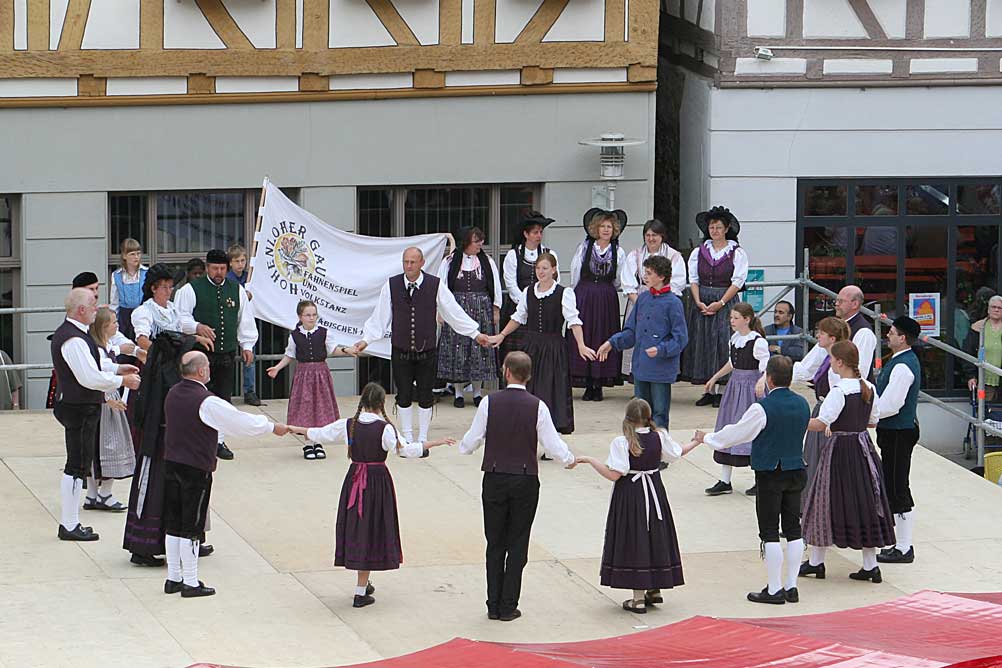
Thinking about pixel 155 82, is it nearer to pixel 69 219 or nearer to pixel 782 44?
pixel 69 219

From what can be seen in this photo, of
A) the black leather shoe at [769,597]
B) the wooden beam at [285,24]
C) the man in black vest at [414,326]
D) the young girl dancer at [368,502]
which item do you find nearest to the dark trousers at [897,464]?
the black leather shoe at [769,597]

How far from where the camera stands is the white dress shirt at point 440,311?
13.5 meters

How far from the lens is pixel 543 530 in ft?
39.2

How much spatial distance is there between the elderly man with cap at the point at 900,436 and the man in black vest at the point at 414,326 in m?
3.36

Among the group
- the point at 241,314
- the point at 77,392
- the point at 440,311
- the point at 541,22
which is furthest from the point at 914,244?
the point at 77,392

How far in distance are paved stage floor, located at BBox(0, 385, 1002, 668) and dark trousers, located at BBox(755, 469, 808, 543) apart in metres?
0.44

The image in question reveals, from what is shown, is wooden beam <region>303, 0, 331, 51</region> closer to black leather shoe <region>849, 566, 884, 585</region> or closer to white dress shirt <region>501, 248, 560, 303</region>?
white dress shirt <region>501, 248, 560, 303</region>

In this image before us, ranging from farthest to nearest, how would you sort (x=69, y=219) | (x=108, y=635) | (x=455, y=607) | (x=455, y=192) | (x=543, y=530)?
1. (x=455, y=192)
2. (x=69, y=219)
3. (x=543, y=530)
4. (x=455, y=607)
5. (x=108, y=635)

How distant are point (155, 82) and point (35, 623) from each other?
721 centimetres

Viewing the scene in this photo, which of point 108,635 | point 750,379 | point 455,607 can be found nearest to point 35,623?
point 108,635

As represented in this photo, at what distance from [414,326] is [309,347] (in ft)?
2.67

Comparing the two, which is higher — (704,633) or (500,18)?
(500,18)

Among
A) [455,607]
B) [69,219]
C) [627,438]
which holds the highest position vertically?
[69,219]

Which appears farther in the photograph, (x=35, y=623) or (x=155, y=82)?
(x=155, y=82)
